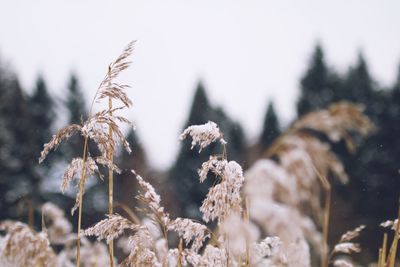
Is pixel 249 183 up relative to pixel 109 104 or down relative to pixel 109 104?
down

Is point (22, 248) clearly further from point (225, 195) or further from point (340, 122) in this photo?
point (340, 122)

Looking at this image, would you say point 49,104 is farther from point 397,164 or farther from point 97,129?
point 97,129

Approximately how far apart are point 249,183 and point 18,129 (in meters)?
31.5

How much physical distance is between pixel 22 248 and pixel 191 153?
1257 inches

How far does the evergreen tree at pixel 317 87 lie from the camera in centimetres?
3372

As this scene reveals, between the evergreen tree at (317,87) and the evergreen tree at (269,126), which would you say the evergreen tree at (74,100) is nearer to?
the evergreen tree at (269,126)

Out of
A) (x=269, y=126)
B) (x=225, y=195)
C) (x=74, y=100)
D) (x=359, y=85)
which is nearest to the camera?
(x=225, y=195)

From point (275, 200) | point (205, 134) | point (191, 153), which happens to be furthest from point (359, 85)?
point (275, 200)

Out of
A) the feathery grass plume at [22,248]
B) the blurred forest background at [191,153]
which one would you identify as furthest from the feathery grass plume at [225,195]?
the blurred forest background at [191,153]

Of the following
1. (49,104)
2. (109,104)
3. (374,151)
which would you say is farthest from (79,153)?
(109,104)

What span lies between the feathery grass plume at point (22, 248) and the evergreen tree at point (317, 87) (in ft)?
104

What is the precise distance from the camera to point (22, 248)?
7.57 ft

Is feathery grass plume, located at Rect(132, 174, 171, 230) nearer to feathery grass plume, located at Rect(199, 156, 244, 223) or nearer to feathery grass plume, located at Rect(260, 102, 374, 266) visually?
feathery grass plume, located at Rect(199, 156, 244, 223)

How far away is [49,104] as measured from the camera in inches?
1361
